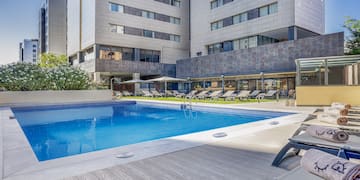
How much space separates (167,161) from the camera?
11.1 ft

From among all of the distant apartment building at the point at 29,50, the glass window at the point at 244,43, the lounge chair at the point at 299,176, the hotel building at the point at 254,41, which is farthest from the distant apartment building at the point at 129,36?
the distant apartment building at the point at 29,50

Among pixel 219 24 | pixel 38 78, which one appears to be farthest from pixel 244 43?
pixel 38 78

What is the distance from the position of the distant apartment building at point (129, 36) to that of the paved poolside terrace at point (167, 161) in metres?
22.9

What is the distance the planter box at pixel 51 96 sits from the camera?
13.8 meters

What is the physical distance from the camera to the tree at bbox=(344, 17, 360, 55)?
18177mm

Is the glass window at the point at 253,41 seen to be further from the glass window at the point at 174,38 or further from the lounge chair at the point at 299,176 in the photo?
the lounge chair at the point at 299,176

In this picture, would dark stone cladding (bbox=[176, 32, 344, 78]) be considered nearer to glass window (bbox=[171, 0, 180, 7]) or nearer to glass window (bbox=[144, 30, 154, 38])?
glass window (bbox=[144, 30, 154, 38])

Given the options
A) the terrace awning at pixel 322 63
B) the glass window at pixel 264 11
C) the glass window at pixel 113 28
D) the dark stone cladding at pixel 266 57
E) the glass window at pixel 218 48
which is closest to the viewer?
the terrace awning at pixel 322 63

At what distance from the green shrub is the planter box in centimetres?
62

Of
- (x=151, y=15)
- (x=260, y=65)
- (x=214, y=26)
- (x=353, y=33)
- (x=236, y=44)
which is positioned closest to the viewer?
(x=353, y=33)

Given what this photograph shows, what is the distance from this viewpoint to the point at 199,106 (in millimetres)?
12891

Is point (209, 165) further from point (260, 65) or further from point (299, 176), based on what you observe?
point (260, 65)

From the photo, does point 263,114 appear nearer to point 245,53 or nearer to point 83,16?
point 245,53

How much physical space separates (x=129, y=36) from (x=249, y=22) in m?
13.7
